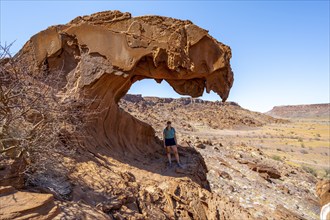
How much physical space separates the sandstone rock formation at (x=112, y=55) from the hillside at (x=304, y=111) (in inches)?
3513

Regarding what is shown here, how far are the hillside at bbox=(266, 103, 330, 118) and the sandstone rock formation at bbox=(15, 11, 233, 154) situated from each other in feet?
293

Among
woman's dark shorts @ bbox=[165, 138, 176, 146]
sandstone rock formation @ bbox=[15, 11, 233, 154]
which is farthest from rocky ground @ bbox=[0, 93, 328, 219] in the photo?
sandstone rock formation @ bbox=[15, 11, 233, 154]

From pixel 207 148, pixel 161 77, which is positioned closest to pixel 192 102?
pixel 207 148

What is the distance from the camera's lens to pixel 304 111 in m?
97.3

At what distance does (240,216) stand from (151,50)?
4255mm

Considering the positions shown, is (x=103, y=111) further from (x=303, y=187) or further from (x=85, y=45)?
(x=303, y=187)

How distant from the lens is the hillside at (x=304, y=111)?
90.2 meters

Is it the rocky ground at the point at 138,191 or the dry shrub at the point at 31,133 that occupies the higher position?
the dry shrub at the point at 31,133

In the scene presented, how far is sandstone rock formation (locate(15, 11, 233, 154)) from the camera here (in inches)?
253

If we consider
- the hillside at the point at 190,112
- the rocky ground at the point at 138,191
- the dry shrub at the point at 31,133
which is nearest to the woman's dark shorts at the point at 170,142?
the rocky ground at the point at 138,191

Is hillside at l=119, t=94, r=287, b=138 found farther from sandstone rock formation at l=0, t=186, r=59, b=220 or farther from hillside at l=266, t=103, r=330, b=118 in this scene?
hillside at l=266, t=103, r=330, b=118

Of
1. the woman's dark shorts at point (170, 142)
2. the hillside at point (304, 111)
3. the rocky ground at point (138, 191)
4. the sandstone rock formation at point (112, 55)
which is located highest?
the hillside at point (304, 111)

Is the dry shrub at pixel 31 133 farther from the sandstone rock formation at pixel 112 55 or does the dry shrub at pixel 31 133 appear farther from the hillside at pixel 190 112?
the hillside at pixel 190 112

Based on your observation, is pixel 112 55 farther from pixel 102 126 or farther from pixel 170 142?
pixel 170 142
